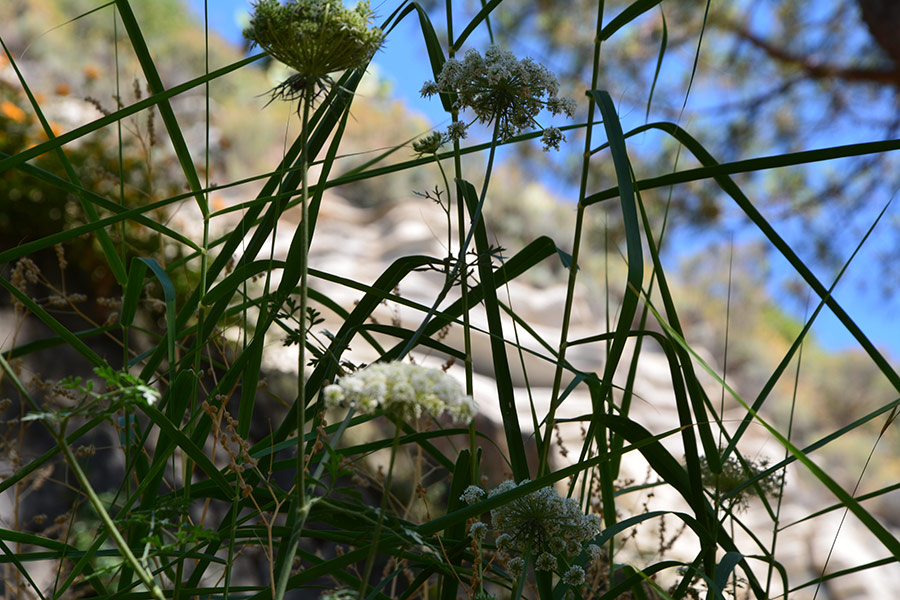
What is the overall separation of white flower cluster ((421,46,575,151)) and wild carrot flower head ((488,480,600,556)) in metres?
0.28

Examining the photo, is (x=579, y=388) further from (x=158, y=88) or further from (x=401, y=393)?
(x=401, y=393)

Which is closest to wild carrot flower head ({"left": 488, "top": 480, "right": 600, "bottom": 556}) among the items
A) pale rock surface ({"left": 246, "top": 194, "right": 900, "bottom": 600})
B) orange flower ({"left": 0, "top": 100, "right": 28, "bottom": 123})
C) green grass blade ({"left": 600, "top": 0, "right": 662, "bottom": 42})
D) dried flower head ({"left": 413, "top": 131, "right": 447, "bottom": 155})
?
dried flower head ({"left": 413, "top": 131, "right": 447, "bottom": 155})

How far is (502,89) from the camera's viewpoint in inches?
23.8

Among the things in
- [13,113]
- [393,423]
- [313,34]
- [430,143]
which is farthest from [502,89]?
[13,113]

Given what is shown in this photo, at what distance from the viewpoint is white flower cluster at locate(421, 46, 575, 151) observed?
0.59 metres

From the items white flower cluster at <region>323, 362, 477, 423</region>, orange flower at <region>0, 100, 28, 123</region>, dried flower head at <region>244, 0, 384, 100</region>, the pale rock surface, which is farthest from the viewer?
the pale rock surface

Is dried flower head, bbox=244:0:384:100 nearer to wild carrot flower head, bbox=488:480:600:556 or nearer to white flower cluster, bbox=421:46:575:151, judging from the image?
white flower cluster, bbox=421:46:575:151

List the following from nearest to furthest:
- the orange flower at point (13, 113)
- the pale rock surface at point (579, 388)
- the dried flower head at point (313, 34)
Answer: the dried flower head at point (313, 34)
the orange flower at point (13, 113)
the pale rock surface at point (579, 388)

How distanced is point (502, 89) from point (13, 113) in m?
4.21

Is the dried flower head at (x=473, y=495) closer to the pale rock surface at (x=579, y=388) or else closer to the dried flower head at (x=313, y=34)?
the dried flower head at (x=313, y=34)

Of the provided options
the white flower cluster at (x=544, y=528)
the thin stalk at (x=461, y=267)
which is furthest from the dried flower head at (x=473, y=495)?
the thin stalk at (x=461, y=267)

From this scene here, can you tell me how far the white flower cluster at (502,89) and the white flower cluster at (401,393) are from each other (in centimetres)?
26

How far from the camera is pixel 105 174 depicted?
127 cm

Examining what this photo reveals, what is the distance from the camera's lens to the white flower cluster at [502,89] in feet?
1.95
